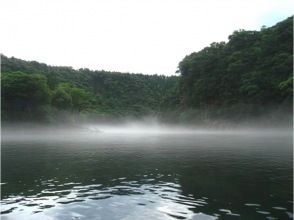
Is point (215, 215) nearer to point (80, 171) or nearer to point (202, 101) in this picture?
point (80, 171)

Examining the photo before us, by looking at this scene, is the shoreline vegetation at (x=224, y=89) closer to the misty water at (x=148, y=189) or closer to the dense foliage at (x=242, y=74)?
the dense foliage at (x=242, y=74)

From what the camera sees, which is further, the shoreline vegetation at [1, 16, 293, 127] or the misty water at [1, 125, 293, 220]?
the shoreline vegetation at [1, 16, 293, 127]

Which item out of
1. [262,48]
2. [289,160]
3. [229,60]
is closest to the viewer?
[289,160]

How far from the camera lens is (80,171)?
26922mm

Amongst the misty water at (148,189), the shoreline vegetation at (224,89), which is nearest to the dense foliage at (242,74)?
the shoreline vegetation at (224,89)

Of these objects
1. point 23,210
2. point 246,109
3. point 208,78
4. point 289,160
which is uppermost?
point 208,78

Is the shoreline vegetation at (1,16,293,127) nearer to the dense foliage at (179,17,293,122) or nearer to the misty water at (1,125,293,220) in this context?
the dense foliage at (179,17,293,122)

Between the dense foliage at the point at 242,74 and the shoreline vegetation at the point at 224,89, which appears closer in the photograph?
the dense foliage at the point at 242,74

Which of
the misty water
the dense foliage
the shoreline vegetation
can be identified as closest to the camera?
the misty water

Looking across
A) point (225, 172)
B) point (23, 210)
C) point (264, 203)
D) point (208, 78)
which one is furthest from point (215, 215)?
point (208, 78)

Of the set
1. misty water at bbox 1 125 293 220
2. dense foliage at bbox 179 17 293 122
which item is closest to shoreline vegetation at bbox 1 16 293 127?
dense foliage at bbox 179 17 293 122

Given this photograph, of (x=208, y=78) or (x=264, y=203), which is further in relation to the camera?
(x=208, y=78)

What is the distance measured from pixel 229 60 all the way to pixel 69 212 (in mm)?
120524

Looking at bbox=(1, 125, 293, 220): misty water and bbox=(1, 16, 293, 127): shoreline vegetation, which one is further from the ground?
bbox=(1, 16, 293, 127): shoreline vegetation
